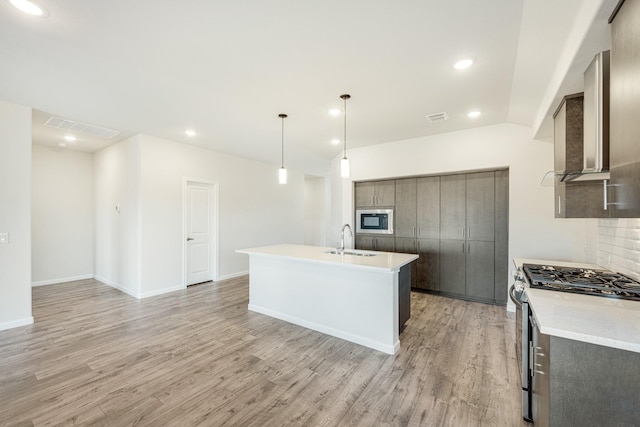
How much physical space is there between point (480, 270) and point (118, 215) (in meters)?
6.33

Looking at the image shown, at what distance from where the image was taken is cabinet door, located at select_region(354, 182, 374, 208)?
5.37 meters

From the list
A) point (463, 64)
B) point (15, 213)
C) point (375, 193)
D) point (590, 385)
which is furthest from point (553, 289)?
point (15, 213)

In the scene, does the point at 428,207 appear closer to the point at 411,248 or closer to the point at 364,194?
the point at 411,248

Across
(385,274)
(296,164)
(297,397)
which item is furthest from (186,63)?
(296,164)

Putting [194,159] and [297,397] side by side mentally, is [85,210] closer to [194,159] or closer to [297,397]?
[194,159]

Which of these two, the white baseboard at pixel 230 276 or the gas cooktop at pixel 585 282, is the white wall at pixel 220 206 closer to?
the white baseboard at pixel 230 276

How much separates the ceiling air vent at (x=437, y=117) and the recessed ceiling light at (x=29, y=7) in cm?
376

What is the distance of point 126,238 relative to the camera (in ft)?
16.1

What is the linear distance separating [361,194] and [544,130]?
9.59ft

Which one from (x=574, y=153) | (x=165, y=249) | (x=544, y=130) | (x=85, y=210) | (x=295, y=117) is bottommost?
(x=165, y=249)

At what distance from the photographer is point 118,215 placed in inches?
205

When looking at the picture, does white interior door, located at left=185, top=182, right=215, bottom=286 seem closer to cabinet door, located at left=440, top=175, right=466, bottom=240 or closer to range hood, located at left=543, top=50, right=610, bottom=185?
cabinet door, located at left=440, top=175, right=466, bottom=240

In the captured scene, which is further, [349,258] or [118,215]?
[118,215]

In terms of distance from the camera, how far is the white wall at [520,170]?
3574mm
